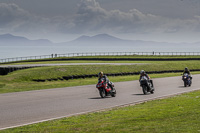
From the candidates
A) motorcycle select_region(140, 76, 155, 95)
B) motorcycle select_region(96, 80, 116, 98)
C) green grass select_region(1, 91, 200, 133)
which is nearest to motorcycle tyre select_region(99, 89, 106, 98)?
motorcycle select_region(96, 80, 116, 98)

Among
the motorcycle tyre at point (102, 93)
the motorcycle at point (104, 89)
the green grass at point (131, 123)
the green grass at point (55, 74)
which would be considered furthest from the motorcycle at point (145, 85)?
the green grass at point (55, 74)

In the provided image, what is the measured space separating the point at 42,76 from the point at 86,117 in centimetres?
2350

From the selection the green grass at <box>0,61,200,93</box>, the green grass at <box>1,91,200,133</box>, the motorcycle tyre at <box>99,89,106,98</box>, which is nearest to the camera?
the green grass at <box>1,91,200,133</box>

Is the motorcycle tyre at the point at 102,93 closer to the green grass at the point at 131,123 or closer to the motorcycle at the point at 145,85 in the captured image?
the motorcycle at the point at 145,85

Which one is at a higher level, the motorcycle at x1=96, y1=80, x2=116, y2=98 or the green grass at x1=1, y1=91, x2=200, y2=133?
the motorcycle at x1=96, y1=80, x2=116, y2=98

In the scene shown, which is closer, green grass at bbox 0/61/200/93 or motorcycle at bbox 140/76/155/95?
motorcycle at bbox 140/76/155/95

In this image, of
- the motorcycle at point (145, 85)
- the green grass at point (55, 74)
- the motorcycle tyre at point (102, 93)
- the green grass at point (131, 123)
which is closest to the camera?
the green grass at point (131, 123)

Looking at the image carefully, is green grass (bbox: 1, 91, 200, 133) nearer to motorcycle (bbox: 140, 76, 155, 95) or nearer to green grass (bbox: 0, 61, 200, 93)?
motorcycle (bbox: 140, 76, 155, 95)

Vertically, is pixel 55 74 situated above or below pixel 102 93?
above

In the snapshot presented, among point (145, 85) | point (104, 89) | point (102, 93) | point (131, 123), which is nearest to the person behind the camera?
point (131, 123)

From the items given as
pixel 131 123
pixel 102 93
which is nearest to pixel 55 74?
pixel 102 93

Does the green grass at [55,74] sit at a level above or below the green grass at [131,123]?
above

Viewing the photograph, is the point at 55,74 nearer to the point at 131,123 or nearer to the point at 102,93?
the point at 102,93

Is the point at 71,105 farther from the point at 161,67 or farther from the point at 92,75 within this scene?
the point at 161,67
